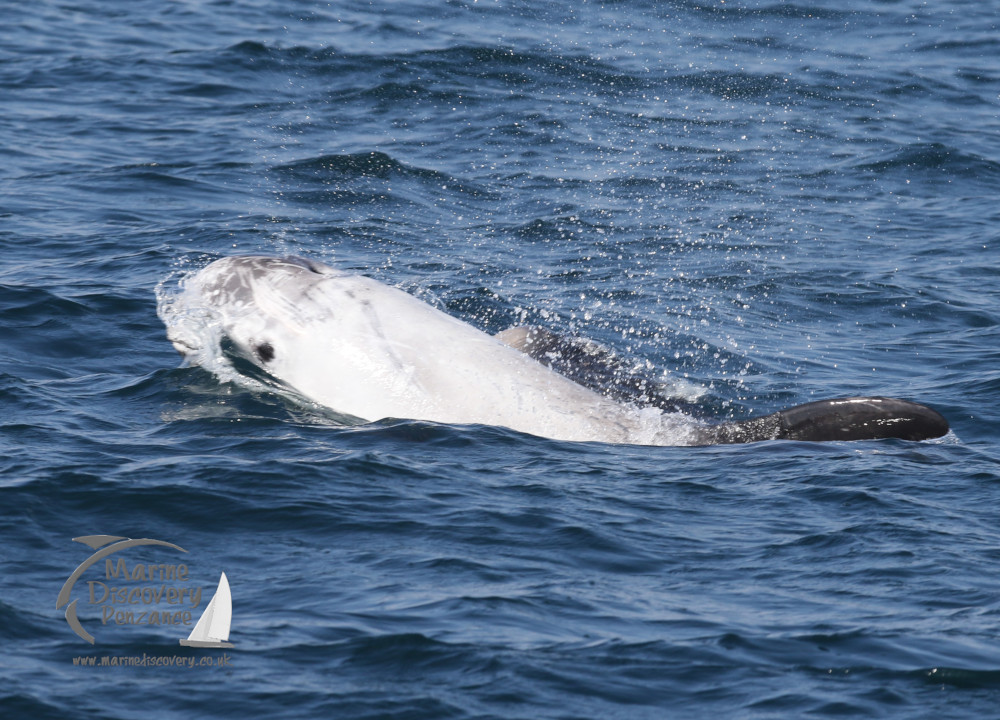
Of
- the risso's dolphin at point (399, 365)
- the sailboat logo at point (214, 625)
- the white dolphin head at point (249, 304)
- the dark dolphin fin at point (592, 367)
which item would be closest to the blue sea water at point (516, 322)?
the sailboat logo at point (214, 625)

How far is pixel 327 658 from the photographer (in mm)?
7129

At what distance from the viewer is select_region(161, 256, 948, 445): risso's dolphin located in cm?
1091

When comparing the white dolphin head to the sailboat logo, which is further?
the white dolphin head

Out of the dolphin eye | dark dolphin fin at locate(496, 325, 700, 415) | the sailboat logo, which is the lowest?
the sailboat logo

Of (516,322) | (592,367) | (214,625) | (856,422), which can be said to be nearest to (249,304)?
(592,367)

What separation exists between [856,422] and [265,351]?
4.77 meters

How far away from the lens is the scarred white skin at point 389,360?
10.9 meters

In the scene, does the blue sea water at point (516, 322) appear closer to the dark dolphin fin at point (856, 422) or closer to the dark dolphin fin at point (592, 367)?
the dark dolphin fin at point (856, 422)

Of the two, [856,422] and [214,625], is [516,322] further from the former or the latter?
[214,625]

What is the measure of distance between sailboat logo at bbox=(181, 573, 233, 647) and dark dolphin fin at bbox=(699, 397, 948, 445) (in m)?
4.79

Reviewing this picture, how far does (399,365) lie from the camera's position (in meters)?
11.0

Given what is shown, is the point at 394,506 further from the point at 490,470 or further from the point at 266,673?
the point at 266,673

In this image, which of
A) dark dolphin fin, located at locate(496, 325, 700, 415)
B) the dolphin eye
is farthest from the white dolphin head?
dark dolphin fin, located at locate(496, 325, 700, 415)

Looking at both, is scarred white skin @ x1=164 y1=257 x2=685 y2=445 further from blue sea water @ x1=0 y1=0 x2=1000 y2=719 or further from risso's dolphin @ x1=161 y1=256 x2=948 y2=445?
blue sea water @ x1=0 y1=0 x2=1000 y2=719
